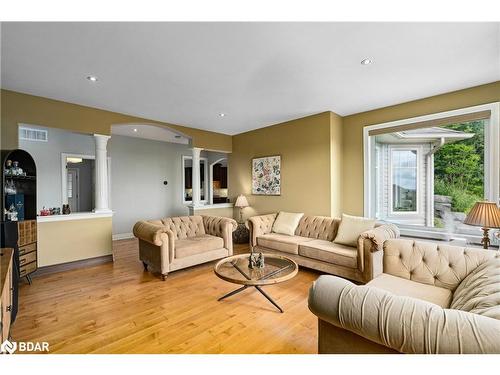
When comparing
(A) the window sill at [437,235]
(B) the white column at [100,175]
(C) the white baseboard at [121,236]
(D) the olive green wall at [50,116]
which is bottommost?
(C) the white baseboard at [121,236]

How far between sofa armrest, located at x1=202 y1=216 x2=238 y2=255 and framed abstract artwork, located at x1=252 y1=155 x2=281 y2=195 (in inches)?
53.7

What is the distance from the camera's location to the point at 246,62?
2.39 m

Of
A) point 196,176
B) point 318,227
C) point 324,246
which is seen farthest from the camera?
point 196,176

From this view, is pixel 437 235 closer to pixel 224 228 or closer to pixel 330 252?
pixel 330 252

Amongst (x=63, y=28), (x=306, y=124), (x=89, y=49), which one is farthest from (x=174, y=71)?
A: (x=306, y=124)

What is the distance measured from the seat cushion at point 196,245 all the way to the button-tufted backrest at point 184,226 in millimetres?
151

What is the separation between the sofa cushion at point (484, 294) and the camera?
1.05 metres

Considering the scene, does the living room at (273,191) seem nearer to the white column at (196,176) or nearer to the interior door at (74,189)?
the white column at (196,176)

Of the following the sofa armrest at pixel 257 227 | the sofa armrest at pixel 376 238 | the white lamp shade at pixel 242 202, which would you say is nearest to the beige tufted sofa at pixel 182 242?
the sofa armrest at pixel 257 227

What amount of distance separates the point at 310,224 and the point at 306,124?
6.09 ft

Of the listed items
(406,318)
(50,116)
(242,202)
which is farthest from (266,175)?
(406,318)

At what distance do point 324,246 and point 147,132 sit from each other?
4726 millimetres

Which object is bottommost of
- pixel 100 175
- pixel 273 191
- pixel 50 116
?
pixel 273 191

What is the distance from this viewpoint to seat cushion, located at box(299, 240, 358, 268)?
2.91 meters
